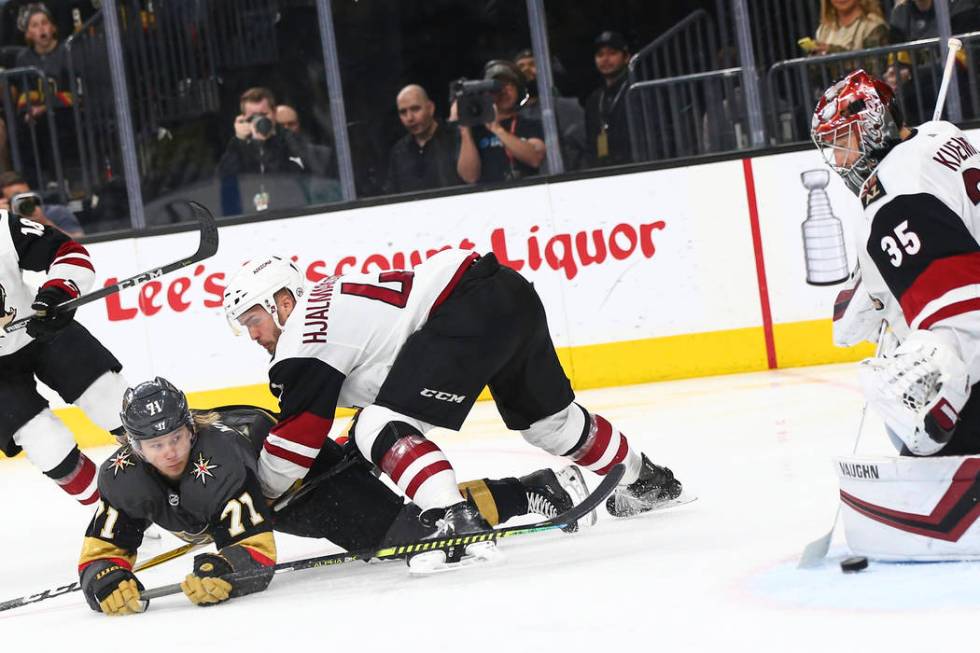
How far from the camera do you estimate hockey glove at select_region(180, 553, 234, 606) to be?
3.09 m

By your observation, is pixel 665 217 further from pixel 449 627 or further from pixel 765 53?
pixel 449 627

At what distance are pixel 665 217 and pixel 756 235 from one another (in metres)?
0.40

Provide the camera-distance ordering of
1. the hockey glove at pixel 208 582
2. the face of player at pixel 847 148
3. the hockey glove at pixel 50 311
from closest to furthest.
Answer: the face of player at pixel 847 148 < the hockey glove at pixel 208 582 < the hockey glove at pixel 50 311

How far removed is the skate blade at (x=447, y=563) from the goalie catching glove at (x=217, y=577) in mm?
314

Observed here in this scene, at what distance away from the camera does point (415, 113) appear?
22.2 feet

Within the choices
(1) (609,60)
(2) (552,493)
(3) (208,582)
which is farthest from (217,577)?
(1) (609,60)

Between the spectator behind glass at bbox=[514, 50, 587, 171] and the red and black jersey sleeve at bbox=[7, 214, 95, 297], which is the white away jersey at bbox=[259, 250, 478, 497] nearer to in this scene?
the red and black jersey sleeve at bbox=[7, 214, 95, 297]

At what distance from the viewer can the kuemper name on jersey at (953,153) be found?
9.01 ft

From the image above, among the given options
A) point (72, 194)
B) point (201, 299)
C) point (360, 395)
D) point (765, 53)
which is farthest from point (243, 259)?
point (360, 395)

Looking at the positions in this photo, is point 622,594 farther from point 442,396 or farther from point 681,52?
point 681,52

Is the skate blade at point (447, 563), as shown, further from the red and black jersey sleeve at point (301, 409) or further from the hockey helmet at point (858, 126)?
the hockey helmet at point (858, 126)

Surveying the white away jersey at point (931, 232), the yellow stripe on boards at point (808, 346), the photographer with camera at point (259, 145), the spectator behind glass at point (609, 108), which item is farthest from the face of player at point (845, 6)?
the white away jersey at point (931, 232)

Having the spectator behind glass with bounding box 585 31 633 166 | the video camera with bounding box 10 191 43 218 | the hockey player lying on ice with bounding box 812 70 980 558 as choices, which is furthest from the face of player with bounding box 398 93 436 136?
the hockey player lying on ice with bounding box 812 70 980 558

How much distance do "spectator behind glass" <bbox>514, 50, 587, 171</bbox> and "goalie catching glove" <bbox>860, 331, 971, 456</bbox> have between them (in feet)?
13.1
